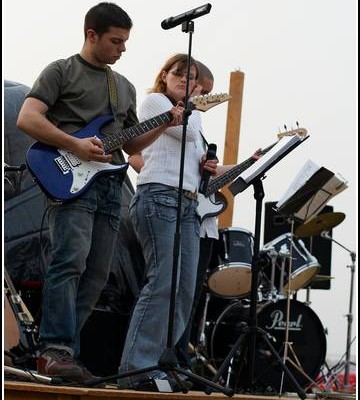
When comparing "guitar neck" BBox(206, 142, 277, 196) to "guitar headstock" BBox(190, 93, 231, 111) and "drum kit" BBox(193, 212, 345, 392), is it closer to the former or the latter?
"guitar headstock" BBox(190, 93, 231, 111)

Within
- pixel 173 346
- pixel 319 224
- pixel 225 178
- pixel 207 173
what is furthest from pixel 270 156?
pixel 319 224

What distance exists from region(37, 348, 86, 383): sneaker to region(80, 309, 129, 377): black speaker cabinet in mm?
1327

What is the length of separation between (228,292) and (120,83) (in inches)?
93.2

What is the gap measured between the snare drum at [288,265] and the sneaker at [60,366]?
2.86 meters

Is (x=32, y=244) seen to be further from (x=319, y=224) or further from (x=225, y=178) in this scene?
(x=319, y=224)

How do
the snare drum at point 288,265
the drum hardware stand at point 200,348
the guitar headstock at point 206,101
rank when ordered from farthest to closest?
the snare drum at point 288,265, the drum hardware stand at point 200,348, the guitar headstock at point 206,101

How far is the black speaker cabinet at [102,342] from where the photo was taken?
18.5 ft

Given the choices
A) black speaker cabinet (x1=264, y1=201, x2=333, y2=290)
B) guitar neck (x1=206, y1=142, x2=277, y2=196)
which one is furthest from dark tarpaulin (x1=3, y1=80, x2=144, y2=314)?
black speaker cabinet (x1=264, y1=201, x2=333, y2=290)

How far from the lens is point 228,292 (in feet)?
21.9

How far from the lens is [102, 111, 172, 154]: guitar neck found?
4.57 m

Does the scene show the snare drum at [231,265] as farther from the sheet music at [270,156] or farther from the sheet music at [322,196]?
the sheet music at [270,156]

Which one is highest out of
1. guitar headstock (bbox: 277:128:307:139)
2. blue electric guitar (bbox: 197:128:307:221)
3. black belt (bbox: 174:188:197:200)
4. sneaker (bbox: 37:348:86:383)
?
guitar headstock (bbox: 277:128:307:139)

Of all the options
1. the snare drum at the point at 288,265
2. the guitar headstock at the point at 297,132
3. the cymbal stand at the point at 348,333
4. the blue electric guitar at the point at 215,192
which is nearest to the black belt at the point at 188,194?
the blue electric guitar at the point at 215,192

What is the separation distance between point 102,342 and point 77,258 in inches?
57.3
